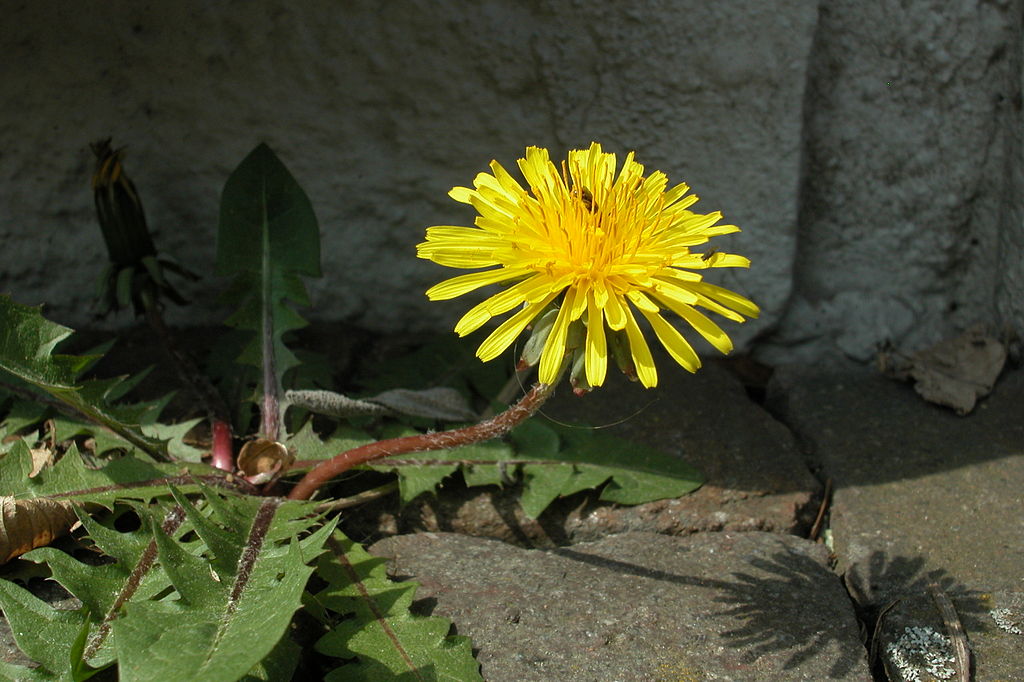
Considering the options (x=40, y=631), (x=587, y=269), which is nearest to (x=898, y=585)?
(x=587, y=269)

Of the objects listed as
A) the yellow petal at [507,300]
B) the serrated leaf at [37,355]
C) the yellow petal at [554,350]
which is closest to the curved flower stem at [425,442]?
the yellow petal at [554,350]

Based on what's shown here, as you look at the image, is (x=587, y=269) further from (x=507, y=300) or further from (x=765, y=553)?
(x=765, y=553)

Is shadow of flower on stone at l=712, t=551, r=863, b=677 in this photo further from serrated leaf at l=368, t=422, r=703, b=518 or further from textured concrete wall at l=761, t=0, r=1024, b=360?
textured concrete wall at l=761, t=0, r=1024, b=360

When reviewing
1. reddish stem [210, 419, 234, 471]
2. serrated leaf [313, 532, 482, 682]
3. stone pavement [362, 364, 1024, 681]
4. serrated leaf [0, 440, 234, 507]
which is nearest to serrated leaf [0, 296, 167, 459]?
serrated leaf [0, 440, 234, 507]

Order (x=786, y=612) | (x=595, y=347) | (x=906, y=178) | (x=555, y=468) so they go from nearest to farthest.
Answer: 1. (x=595, y=347)
2. (x=786, y=612)
3. (x=555, y=468)
4. (x=906, y=178)

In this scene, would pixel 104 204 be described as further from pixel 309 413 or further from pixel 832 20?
pixel 832 20

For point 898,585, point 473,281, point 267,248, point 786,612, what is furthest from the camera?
point 267,248
